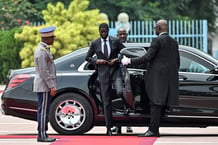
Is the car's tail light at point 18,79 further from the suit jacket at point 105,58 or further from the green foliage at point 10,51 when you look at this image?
the green foliage at point 10,51

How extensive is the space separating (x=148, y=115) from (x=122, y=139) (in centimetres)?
79

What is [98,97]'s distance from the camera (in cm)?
1417

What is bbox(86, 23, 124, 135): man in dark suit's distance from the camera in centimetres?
1384

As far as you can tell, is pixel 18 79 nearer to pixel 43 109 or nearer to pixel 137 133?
pixel 43 109

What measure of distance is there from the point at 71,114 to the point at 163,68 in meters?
1.68

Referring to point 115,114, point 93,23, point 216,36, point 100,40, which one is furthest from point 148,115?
point 216,36

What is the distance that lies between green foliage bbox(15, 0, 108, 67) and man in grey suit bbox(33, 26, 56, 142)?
18516 millimetres

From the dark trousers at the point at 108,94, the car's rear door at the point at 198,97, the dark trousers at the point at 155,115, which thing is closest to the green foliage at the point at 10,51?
the dark trousers at the point at 108,94

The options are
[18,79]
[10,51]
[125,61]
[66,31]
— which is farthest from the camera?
[10,51]

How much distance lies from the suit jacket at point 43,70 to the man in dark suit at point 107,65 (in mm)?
1065

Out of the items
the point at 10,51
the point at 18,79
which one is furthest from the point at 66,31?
the point at 18,79

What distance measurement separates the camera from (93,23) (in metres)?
33.4

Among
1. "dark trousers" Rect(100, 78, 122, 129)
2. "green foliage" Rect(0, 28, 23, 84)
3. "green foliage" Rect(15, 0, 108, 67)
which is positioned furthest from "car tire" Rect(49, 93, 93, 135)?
"green foliage" Rect(0, 28, 23, 84)

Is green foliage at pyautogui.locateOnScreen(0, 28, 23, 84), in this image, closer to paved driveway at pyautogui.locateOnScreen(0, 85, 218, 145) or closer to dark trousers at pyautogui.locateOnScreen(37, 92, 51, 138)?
paved driveway at pyautogui.locateOnScreen(0, 85, 218, 145)
